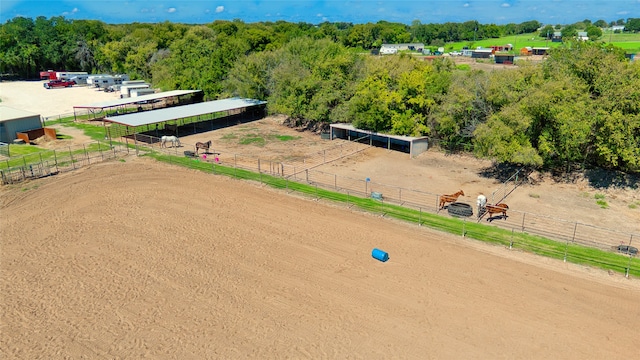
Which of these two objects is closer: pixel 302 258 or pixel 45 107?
pixel 302 258

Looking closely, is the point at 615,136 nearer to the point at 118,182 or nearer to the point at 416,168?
the point at 416,168

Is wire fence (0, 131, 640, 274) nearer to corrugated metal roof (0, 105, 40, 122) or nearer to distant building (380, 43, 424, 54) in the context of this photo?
corrugated metal roof (0, 105, 40, 122)

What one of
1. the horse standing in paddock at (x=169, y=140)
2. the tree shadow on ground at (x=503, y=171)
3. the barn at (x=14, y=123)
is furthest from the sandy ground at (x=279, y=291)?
the barn at (x=14, y=123)

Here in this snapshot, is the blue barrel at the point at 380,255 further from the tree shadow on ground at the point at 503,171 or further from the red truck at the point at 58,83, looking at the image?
the red truck at the point at 58,83

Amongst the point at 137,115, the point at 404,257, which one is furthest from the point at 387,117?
the point at 137,115

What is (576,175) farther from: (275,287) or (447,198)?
(275,287)
